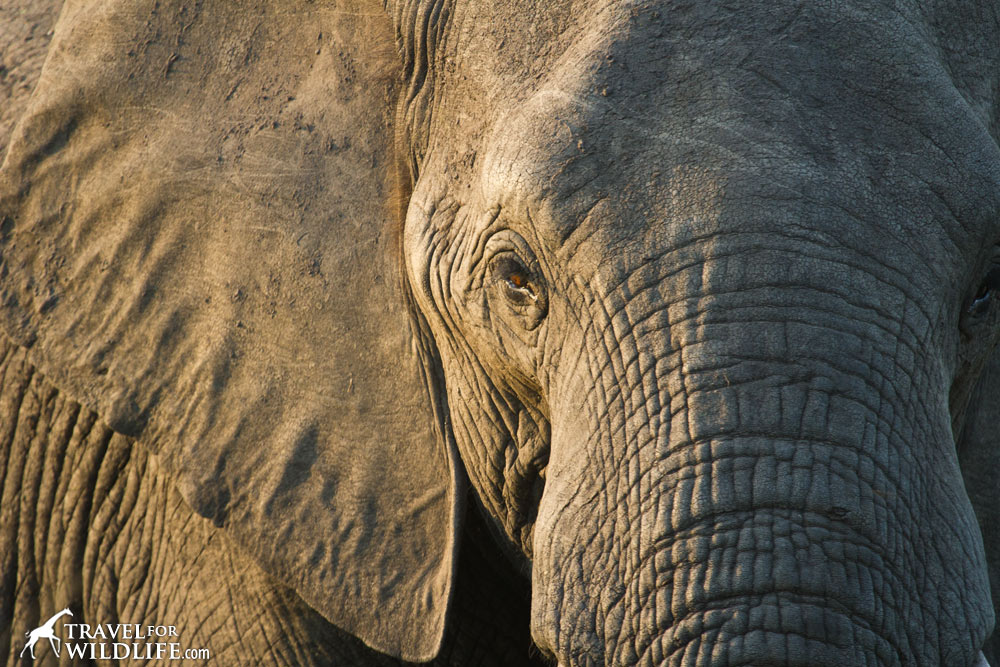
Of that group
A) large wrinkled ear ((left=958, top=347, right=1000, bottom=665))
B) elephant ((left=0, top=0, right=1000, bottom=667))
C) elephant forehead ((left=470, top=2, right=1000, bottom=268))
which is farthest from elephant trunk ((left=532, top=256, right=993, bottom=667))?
large wrinkled ear ((left=958, top=347, right=1000, bottom=665))

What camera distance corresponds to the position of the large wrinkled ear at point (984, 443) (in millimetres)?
2850

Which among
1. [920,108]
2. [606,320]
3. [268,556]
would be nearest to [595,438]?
[606,320]

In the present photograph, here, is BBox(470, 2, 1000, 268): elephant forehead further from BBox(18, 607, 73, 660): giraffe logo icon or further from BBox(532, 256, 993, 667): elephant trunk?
BBox(18, 607, 73, 660): giraffe logo icon

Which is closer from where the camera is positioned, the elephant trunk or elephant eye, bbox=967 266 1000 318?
the elephant trunk

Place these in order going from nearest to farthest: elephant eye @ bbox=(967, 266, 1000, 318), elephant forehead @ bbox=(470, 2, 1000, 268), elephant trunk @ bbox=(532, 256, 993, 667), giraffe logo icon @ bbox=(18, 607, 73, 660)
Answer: elephant trunk @ bbox=(532, 256, 993, 667) → elephant forehead @ bbox=(470, 2, 1000, 268) → elephant eye @ bbox=(967, 266, 1000, 318) → giraffe logo icon @ bbox=(18, 607, 73, 660)

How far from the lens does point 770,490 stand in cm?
214

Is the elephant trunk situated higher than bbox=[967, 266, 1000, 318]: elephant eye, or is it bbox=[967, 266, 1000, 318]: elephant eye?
bbox=[967, 266, 1000, 318]: elephant eye

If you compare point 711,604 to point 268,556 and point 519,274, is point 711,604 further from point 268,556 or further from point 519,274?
point 268,556

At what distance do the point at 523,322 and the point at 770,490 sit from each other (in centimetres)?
66

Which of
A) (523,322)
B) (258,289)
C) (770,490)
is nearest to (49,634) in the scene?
(258,289)

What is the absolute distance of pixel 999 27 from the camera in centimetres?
267

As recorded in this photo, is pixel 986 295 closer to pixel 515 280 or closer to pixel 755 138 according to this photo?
pixel 755 138

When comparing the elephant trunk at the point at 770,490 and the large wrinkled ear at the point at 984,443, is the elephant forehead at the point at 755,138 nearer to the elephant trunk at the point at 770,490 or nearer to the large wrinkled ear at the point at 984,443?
the elephant trunk at the point at 770,490

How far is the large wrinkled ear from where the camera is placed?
2850mm
